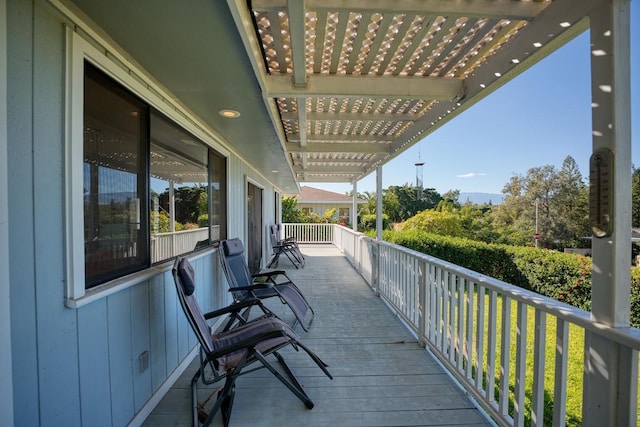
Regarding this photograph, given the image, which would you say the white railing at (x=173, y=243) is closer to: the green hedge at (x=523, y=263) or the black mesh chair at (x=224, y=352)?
the black mesh chair at (x=224, y=352)

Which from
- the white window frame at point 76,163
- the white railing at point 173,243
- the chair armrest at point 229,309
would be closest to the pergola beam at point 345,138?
the white railing at point 173,243

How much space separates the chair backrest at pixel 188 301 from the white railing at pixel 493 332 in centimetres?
184

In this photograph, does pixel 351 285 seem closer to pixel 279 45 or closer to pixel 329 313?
pixel 329 313

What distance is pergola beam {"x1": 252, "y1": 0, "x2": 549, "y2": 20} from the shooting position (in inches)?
58.6

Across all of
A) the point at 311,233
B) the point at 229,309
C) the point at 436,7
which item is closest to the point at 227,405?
the point at 229,309

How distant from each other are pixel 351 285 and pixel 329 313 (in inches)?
62.6

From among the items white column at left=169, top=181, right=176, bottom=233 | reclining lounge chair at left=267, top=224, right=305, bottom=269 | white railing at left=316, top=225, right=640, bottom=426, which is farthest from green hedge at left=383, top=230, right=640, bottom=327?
white column at left=169, top=181, right=176, bottom=233

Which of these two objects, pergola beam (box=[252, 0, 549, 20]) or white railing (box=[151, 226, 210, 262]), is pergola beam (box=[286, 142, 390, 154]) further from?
pergola beam (box=[252, 0, 549, 20])

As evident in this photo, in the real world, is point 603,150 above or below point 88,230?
above

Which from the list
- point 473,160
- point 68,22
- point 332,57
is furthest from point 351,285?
point 473,160

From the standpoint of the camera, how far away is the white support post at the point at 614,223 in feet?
3.77

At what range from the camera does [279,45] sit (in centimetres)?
190

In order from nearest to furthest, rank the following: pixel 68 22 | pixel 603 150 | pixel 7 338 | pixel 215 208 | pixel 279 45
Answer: pixel 7 338
pixel 603 150
pixel 68 22
pixel 279 45
pixel 215 208

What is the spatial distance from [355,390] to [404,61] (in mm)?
2594
